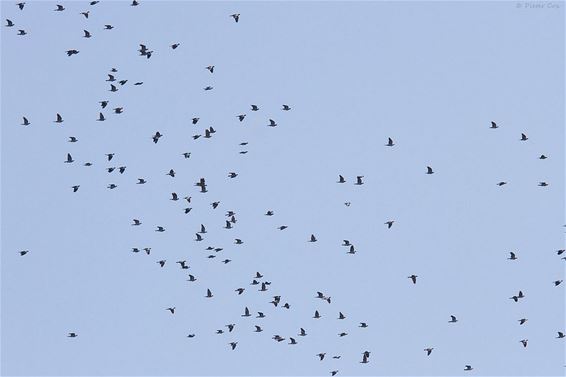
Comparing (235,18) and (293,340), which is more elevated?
(235,18)

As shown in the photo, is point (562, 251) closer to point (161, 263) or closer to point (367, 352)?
point (367, 352)

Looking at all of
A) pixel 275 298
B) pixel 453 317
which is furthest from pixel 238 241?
pixel 453 317

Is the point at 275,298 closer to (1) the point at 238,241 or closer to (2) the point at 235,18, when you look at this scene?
(1) the point at 238,241

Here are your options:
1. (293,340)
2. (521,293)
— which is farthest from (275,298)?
(521,293)

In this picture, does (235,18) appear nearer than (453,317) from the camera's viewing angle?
Yes

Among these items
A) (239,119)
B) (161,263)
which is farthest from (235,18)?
(161,263)

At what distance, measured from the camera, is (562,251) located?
161750 mm

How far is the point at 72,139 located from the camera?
15525cm

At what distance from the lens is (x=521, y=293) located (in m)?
162

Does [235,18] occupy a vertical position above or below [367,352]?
above

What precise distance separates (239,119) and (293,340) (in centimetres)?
1424

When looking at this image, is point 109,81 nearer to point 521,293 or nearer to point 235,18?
point 235,18

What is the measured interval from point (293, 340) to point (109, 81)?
65.0ft

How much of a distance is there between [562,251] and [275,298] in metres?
16.7
